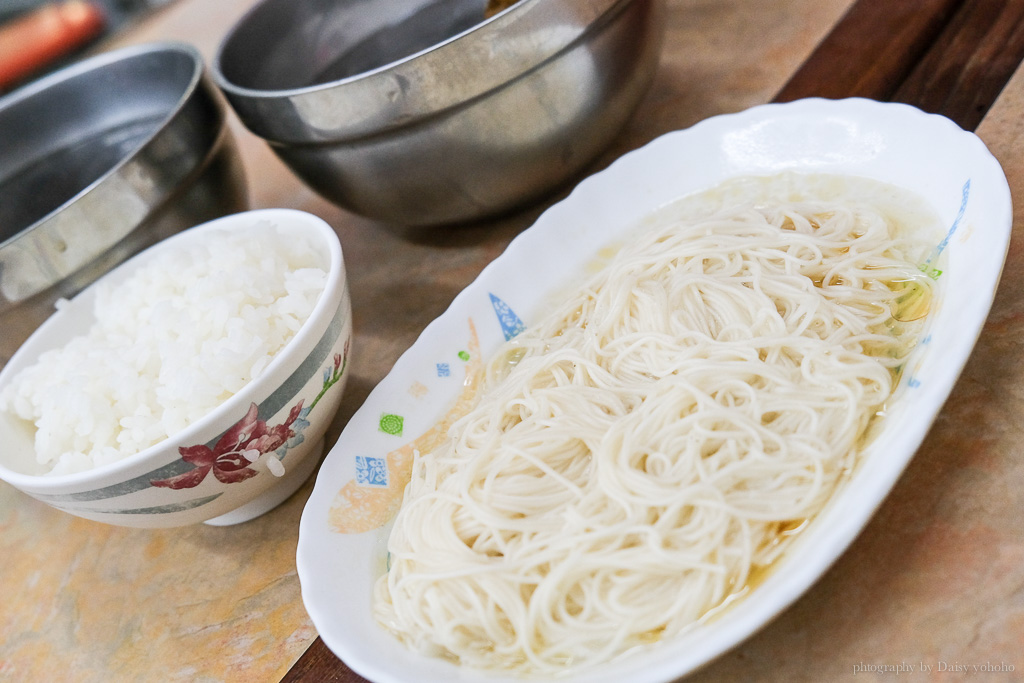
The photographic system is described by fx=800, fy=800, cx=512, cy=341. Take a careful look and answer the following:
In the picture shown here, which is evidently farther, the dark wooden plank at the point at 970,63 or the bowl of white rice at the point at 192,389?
the dark wooden plank at the point at 970,63

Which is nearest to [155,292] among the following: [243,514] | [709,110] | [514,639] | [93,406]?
[93,406]

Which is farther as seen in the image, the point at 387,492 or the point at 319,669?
A: the point at 387,492

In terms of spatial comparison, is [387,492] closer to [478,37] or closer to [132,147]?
[478,37]

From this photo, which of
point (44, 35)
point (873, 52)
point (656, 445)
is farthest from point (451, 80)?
point (44, 35)

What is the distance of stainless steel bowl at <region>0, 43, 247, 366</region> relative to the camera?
66.8 inches


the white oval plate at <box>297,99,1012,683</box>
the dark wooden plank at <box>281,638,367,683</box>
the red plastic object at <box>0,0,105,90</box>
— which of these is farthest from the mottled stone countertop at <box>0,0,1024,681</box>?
the red plastic object at <box>0,0,105,90</box>

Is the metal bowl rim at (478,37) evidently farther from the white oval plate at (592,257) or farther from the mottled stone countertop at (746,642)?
the mottled stone countertop at (746,642)

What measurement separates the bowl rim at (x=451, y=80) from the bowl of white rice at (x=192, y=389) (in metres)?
0.25

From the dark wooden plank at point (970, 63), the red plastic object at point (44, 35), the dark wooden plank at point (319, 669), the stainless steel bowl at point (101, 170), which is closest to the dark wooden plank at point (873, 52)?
the dark wooden plank at point (970, 63)

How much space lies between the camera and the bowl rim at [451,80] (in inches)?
60.1

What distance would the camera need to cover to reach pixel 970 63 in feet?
5.75

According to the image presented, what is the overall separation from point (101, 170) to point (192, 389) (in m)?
1.14

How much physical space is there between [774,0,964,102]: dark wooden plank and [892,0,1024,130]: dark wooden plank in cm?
3

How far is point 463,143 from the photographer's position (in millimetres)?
1656
